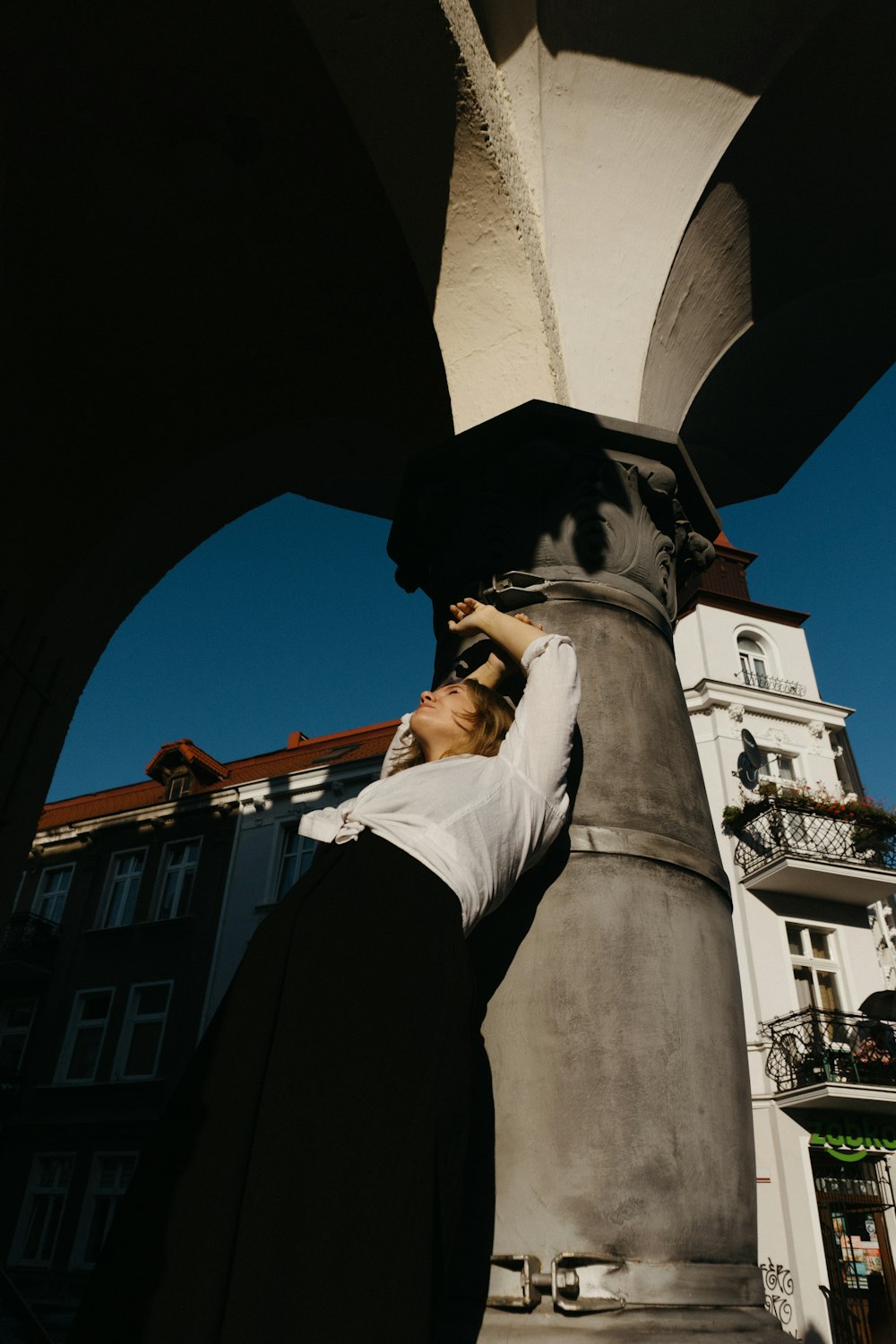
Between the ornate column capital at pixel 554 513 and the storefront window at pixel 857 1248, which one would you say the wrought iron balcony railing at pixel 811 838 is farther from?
the ornate column capital at pixel 554 513

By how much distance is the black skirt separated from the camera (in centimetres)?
119

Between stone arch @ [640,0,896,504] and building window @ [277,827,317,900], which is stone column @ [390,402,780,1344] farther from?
building window @ [277,827,317,900]

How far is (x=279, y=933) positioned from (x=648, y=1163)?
2.60 feet

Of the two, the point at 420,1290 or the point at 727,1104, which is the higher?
the point at 727,1104


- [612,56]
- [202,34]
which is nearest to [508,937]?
[612,56]

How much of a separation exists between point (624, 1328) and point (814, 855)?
1515cm

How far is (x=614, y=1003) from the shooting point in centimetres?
182

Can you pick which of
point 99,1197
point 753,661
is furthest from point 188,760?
point 753,661

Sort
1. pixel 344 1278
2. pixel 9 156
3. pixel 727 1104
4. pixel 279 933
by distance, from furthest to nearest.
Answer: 1. pixel 9 156
2. pixel 727 1104
3. pixel 279 933
4. pixel 344 1278

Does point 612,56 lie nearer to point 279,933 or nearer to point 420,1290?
point 279,933

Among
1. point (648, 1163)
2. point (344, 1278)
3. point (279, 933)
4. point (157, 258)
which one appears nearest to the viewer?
point (344, 1278)

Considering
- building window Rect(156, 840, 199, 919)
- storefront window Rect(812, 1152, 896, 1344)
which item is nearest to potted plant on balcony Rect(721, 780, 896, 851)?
storefront window Rect(812, 1152, 896, 1344)

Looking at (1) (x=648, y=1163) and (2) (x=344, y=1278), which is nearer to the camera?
(2) (x=344, y=1278)

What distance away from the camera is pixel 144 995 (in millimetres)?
18281
